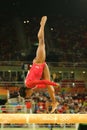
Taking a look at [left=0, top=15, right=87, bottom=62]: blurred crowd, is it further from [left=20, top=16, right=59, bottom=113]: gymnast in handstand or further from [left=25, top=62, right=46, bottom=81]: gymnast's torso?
[left=25, top=62, right=46, bottom=81]: gymnast's torso

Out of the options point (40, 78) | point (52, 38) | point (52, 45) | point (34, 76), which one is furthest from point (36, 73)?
point (52, 38)

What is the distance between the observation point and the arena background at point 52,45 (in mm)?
18750

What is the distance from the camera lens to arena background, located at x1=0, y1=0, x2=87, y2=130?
18.8 m

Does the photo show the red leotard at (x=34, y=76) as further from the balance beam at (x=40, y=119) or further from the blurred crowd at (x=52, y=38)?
the blurred crowd at (x=52, y=38)

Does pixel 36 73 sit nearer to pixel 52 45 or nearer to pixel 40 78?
pixel 40 78

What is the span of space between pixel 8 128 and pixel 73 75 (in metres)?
7.73

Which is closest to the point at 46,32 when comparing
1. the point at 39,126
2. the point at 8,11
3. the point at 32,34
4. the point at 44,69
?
the point at 32,34

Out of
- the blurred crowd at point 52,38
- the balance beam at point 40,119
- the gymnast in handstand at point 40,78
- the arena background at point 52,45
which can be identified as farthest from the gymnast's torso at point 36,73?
the blurred crowd at point 52,38

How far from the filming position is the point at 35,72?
7777 millimetres

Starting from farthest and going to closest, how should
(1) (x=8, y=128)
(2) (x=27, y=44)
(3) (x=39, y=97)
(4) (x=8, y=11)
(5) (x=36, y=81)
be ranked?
(4) (x=8, y=11)
(2) (x=27, y=44)
(3) (x=39, y=97)
(1) (x=8, y=128)
(5) (x=36, y=81)

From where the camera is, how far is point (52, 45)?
24609mm

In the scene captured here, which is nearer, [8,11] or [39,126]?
[39,126]

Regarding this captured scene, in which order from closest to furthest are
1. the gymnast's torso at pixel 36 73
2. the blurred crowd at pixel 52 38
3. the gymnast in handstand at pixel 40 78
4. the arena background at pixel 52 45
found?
the gymnast in handstand at pixel 40 78 → the gymnast's torso at pixel 36 73 → the arena background at pixel 52 45 → the blurred crowd at pixel 52 38

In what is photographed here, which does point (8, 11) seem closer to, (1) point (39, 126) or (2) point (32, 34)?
(2) point (32, 34)
